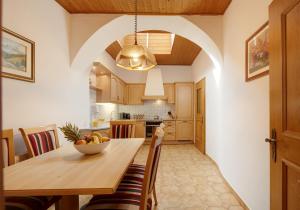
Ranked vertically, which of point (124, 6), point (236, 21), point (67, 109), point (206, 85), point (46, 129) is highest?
point (124, 6)

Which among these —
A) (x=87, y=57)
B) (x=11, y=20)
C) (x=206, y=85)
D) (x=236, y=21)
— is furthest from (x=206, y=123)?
(x=11, y=20)

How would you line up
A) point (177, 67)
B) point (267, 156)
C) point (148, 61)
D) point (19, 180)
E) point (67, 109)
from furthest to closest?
point (177, 67), point (67, 109), point (148, 61), point (267, 156), point (19, 180)

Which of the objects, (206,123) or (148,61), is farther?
(206,123)

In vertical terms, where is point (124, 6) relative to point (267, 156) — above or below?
above

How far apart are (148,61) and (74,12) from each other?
1.57 meters

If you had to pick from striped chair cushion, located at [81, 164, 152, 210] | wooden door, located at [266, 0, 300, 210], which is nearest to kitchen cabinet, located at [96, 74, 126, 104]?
striped chair cushion, located at [81, 164, 152, 210]

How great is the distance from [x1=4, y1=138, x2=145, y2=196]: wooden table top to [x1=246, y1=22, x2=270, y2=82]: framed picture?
4.74 ft

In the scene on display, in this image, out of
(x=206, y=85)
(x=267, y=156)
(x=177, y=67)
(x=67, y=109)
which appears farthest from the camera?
(x=177, y=67)

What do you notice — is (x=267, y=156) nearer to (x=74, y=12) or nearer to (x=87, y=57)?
(x=87, y=57)

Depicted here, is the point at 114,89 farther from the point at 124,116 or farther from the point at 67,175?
the point at 67,175

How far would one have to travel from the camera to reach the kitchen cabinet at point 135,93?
6582mm

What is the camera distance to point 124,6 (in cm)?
286

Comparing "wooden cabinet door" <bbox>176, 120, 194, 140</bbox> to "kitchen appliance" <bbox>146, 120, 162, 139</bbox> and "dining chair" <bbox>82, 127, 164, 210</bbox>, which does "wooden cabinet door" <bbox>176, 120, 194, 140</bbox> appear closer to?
"kitchen appliance" <bbox>146, 120, 162, 139</bbox>

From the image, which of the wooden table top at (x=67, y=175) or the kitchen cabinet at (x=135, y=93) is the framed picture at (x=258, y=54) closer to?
the wooden table top at (x=67, y=175)
